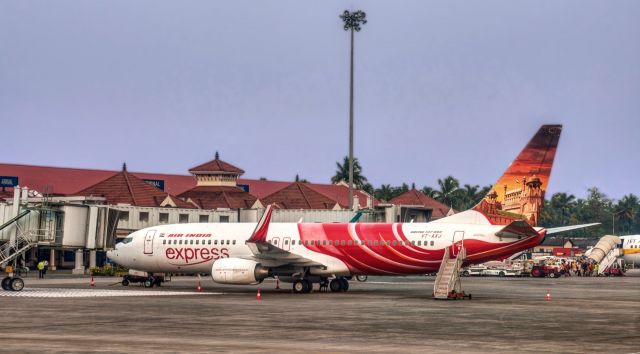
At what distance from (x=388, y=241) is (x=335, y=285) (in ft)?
15.9

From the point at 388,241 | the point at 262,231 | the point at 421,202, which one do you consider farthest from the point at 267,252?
the point at 421,202

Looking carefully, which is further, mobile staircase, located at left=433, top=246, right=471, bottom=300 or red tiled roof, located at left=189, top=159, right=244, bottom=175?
red tiled roof, located at left=189, top=159, right=244, bottom=175

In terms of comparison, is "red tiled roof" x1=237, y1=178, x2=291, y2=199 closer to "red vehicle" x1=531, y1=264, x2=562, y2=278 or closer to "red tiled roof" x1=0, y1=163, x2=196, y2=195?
"red tiled roof" x1=0, y1=163, x2=196, y2=195

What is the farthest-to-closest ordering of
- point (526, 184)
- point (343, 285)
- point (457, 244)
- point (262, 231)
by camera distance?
point (343, 285) < point (262, 231) < point (526, 184) < point (457, 244)

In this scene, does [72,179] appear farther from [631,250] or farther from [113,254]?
[631,250]

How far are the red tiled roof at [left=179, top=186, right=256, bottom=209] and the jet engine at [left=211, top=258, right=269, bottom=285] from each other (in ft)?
175

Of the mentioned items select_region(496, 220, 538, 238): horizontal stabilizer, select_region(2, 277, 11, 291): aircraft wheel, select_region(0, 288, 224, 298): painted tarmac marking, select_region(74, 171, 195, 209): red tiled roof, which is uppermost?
select_region(74, 171, 195, 209): red tiled roof

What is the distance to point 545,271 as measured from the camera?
7875 cm

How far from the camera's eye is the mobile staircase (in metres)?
40.2

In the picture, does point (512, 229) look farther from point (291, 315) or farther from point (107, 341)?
point (107, 341)

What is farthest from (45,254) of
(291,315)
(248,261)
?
(291,315)

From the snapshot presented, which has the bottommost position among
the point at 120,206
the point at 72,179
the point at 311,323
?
the point at 311,323

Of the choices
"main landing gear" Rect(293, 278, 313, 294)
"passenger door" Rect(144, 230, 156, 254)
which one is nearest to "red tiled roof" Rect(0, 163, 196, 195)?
"passenger door" Rect(144, 230, 156, 254)

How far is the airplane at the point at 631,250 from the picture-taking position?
3497 inches
